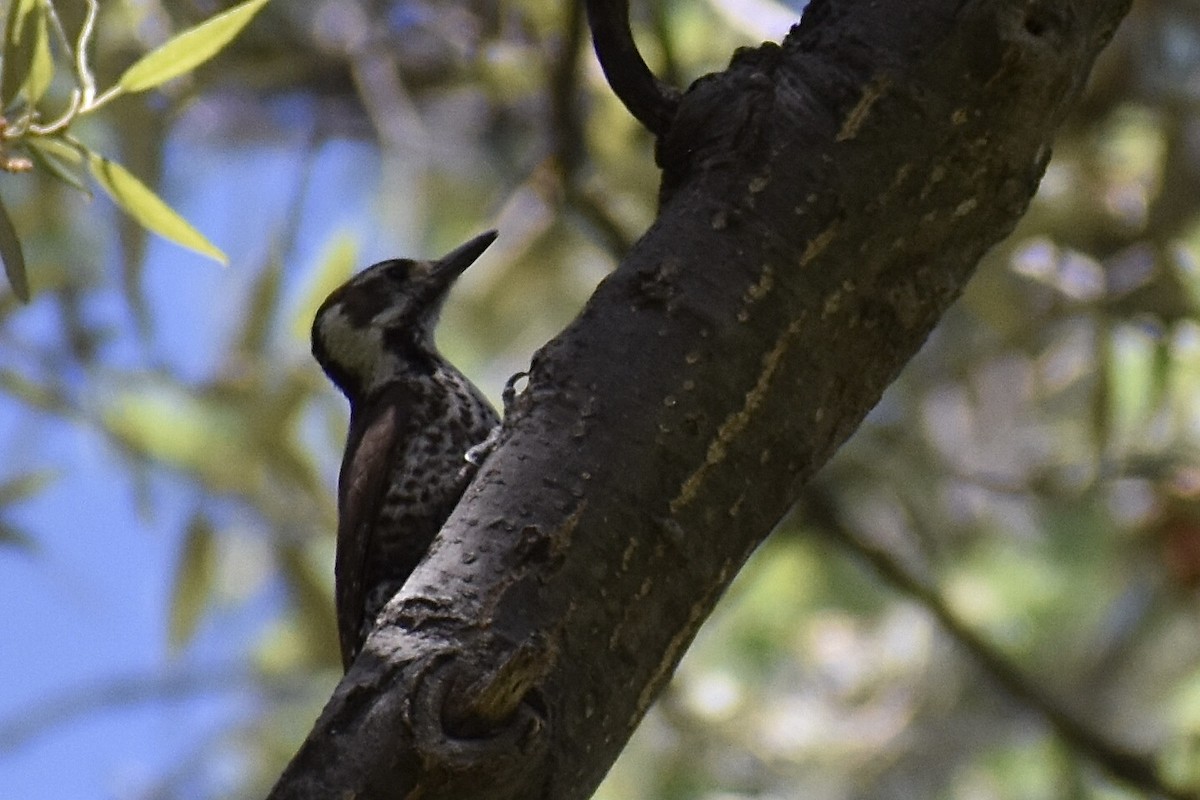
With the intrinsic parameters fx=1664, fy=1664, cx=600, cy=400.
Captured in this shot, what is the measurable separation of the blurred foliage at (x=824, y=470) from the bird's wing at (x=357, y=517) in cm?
48

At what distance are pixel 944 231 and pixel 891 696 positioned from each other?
377cm

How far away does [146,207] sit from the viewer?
1902 millimetres

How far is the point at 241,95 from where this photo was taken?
591 centimetres

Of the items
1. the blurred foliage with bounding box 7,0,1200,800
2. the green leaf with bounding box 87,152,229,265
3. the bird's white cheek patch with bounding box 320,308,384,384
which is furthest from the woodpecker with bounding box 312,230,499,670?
the green leaf with bounding box 87,152,229,265

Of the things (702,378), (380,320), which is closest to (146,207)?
(702,378)

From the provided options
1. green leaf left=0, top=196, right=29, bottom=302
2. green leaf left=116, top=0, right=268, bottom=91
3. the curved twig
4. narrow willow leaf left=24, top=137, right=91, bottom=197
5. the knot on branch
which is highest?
the curved twig

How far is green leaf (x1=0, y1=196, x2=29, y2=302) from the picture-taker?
1749 mm

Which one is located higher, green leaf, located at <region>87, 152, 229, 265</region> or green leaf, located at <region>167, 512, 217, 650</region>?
green leaf, located at <region>167, 512, 217, 650</region>

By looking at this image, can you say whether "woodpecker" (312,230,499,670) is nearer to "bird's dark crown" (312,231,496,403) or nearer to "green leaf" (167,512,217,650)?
"bird's dark crown" (312,231,496,403)

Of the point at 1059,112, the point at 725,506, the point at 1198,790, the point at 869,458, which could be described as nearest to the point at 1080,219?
the point at 869,458

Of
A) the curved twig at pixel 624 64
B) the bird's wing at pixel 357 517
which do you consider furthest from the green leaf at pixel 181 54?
the bird's wing at pixel 357 517

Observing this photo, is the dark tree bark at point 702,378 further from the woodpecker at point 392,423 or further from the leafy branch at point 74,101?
the woodpecker at point 392,423

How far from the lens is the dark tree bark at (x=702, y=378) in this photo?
147 cm

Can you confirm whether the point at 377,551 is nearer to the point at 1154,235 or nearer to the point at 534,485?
the point at 534,485
